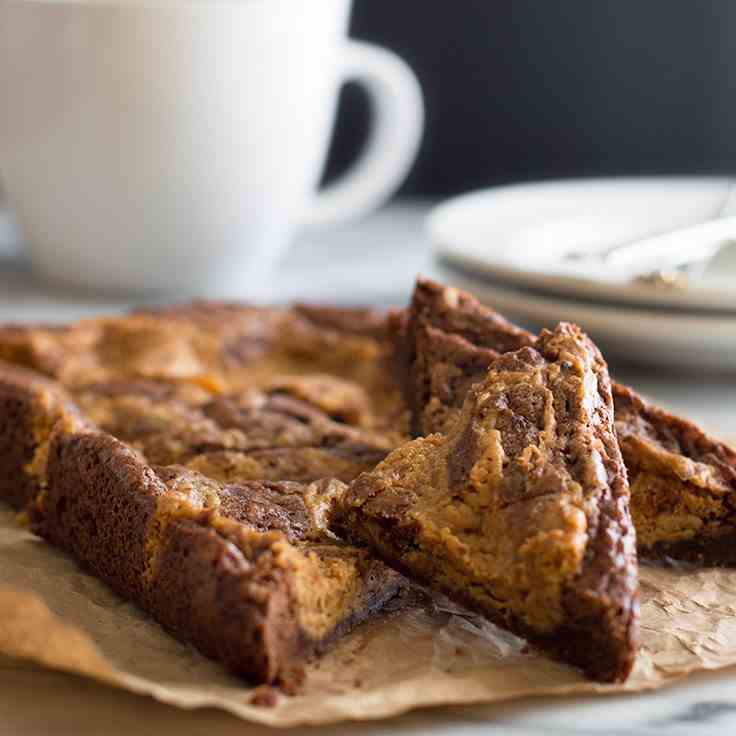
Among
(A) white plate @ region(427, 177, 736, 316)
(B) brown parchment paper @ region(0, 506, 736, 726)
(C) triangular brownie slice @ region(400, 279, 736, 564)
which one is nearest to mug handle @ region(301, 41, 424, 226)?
(A) white plate @ region(427, 177, 736, 316)

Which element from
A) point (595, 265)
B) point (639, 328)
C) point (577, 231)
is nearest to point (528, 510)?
point (639, 328)

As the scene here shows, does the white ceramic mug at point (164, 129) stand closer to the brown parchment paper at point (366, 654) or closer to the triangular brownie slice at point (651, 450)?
the triangular brownie slice at point (651, 450)

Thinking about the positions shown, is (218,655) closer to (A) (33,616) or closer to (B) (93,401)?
(A) (33,616)

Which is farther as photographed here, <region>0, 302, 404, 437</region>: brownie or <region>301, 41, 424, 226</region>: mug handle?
<region>301, 41, 424, 226</region>: mug handle

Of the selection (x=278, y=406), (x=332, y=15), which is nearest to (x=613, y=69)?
(x=332, y=15)

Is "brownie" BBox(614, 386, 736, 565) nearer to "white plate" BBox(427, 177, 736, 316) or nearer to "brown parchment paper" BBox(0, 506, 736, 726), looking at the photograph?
"brown parchment paper" BBox(0, 506, 736, 726)

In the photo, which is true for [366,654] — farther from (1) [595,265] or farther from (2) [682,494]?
(1) [595,265]
